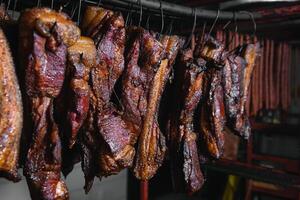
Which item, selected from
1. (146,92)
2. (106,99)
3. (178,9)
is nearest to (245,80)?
(178,9)

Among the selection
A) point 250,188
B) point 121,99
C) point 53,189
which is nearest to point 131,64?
point 121,99

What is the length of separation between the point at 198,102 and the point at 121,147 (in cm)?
56

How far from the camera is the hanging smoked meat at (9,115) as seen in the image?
3.54 ft

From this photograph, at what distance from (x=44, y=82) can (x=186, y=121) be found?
2.75 feet

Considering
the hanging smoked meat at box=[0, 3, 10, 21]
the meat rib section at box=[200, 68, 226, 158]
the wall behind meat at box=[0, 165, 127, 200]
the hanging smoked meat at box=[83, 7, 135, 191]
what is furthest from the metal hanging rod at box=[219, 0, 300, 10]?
the wall behind meat at box=[0, 165, 127, 200]

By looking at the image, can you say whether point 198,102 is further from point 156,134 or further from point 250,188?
point 250,188

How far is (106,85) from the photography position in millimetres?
1318

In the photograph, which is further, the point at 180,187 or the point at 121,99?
the point at 180,187

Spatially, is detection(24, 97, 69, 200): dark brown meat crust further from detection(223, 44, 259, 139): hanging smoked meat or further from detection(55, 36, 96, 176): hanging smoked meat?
detection(223, 44, 259, 139): hanging smoked meat

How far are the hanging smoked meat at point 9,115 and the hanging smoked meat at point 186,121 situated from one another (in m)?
0.84

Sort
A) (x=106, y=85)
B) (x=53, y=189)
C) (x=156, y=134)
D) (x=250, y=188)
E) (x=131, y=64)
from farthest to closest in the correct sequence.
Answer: (x=250, y=188) → (x=156, y=134) → (x=131, y=64) → (x=106, y=85) → (x=53, y=189)

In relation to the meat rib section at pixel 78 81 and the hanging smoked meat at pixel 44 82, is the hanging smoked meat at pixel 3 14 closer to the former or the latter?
the hanging smoked meat at pixel 44 82

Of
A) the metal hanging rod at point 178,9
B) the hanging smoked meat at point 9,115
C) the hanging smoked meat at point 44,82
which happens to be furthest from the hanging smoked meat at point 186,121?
the hanging smoked meat at point 9,115

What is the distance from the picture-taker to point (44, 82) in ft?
3.69
